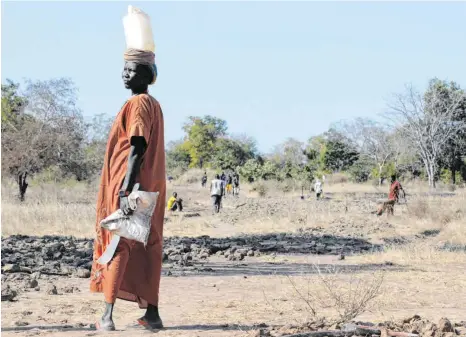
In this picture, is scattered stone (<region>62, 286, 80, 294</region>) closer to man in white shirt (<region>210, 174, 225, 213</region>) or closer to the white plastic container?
the white plastic container

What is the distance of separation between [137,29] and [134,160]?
103cm

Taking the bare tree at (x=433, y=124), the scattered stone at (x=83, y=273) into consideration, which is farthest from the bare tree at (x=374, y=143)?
the scattered stone at (x=83, y=273)

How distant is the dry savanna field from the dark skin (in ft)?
0.37

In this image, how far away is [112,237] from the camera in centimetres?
586

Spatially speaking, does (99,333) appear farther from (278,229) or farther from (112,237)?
(278,229)

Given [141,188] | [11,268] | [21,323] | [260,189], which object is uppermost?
[260,189]

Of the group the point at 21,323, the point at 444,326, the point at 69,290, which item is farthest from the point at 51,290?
the point at 444,326

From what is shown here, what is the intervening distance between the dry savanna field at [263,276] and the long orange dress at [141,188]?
0.34 metres

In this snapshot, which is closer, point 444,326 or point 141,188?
point 444,326

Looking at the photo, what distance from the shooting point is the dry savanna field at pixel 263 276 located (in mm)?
6281

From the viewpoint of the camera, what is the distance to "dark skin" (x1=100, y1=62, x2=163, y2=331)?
5.76 meters

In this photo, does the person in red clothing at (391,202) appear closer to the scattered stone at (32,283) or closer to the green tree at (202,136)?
the scattered stone at (32,283)

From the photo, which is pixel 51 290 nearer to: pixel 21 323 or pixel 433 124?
pixel 21 323

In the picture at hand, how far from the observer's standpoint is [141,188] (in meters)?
5.88
